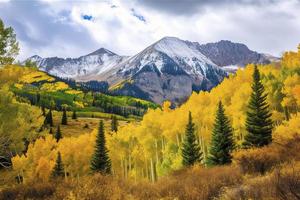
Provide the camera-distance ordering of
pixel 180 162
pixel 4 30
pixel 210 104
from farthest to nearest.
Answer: pixel 210 104 → pixel 180 162 → pixel 4 30

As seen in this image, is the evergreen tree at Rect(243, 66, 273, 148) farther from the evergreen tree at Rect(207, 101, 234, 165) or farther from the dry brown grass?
the dry brown grass

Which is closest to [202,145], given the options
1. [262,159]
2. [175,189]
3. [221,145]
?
[221,145]

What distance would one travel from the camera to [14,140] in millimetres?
25297

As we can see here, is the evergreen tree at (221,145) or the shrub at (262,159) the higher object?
the shrub at (262,159)

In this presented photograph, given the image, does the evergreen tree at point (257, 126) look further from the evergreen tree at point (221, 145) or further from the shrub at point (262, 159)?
the shrub at point (262, 159)

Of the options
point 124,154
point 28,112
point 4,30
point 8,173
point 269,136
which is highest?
point 4,30

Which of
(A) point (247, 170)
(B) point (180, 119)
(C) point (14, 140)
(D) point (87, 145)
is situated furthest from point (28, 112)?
(D) point (87, 145)

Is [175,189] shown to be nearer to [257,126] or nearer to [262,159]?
[262,159]

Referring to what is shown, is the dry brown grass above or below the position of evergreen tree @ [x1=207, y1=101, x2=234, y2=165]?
above

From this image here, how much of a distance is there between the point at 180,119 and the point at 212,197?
48.4 meters

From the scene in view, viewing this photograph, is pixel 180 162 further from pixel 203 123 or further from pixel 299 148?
pixel 299 148

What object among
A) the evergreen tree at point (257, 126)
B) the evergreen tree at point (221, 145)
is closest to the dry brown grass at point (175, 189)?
the evergreen tree at point (221, 145)

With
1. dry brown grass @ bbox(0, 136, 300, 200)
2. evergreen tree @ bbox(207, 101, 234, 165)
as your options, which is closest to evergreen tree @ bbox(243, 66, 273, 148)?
evergreen tree @ bbox(207, 101, 234, 165)

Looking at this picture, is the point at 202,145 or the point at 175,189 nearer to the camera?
the point at 175,189
